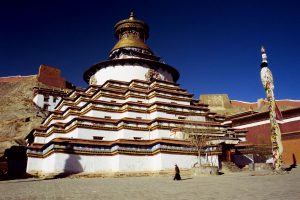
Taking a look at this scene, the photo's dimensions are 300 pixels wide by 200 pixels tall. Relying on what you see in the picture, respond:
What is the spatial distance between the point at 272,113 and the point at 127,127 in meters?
11.7

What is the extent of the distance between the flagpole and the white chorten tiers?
501 centimetres

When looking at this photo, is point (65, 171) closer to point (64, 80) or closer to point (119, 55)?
point (119, 55)

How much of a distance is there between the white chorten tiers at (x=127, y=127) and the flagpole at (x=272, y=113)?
16.5ft

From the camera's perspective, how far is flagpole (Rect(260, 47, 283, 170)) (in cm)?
1923

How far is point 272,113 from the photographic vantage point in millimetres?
20406

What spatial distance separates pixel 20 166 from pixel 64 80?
3965 cm

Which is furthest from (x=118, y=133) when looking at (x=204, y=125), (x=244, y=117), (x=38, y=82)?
(x=38, y=82)

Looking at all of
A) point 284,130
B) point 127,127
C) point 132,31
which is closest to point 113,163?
point 127,127

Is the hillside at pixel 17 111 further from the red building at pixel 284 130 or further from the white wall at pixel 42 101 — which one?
the red building at pixel 284 130

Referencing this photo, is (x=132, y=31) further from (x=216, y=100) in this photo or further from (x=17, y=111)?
(x=17, y=111)

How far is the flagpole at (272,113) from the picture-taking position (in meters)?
19.2

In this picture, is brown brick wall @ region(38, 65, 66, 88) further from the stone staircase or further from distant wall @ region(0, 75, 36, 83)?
the stone staircase

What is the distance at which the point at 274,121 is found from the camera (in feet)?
66.0

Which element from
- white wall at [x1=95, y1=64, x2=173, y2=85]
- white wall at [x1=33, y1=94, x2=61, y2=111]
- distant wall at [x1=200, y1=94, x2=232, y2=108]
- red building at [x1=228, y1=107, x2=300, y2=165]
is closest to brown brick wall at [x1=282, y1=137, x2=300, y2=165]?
red building at [x1=228, y1=107, x2=300, y2=165]
